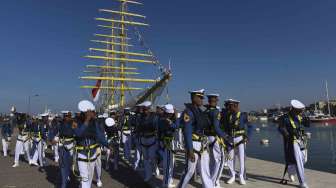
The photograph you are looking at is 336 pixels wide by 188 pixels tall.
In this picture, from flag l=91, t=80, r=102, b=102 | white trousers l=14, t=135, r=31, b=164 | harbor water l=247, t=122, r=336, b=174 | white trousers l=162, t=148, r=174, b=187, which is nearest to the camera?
white trousers l=162, t=148, r=174, b=187

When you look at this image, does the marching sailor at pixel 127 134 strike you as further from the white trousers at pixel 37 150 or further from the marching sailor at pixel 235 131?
the marching sailor at pixel 235 131

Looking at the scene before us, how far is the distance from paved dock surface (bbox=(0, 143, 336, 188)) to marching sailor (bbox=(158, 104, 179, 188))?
0.61 meters

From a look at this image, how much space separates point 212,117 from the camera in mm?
7145

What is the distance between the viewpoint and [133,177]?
32.9ft

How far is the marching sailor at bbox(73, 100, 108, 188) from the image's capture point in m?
6.61

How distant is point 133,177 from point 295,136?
194 inches

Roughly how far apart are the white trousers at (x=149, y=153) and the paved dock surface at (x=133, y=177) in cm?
28

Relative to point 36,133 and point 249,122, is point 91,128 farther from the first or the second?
point 36,133

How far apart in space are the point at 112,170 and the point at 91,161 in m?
4.92

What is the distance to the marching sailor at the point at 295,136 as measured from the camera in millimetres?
7633

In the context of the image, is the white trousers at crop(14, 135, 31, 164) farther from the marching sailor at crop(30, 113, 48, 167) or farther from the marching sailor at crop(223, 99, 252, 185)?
the marching sailor at crop(223, 99, 252, 185)

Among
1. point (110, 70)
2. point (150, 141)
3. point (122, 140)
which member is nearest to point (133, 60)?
point (110, 70)

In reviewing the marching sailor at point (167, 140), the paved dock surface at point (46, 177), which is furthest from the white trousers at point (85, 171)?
the paved dock surface at point (46, 177)

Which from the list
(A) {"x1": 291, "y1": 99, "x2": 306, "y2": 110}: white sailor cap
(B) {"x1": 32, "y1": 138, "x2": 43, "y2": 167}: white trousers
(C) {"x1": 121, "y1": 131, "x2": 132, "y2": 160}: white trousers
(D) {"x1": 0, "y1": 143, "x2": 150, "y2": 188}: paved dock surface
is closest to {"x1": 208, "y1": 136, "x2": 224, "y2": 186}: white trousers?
(A) {"x1": 291, "y1": 99, "x2": 306, "y2": 110}: white sailor cap
